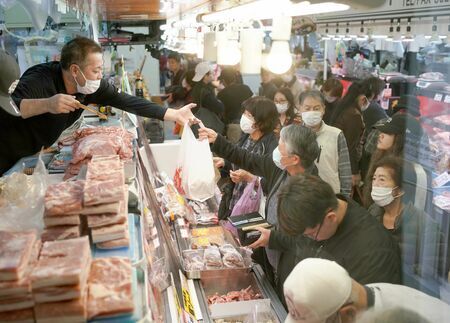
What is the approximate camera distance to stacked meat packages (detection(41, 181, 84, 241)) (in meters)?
1.50

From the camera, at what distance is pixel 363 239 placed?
2.46 meters

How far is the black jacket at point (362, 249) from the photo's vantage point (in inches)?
93.3

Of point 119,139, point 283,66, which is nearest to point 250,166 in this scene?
point 283,66

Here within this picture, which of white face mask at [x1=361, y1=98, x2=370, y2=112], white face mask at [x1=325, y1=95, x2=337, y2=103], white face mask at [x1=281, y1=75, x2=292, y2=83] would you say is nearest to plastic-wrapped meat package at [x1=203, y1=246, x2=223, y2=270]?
white face mask at [x1=361, y1=98, x2=370, y2=112]

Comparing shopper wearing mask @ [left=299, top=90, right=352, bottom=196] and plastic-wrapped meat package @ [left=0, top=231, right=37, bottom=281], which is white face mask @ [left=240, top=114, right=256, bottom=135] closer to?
shopper wearing mask @ [left=299, top=90, right=352, bottom=196]

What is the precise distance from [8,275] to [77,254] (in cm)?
19

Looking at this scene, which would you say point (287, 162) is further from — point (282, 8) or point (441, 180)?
point (441, 180)

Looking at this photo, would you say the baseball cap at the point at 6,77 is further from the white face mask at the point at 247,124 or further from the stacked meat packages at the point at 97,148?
the white face mask at the point at 247,124

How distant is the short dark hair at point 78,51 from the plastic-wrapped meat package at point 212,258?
1625 millimetres

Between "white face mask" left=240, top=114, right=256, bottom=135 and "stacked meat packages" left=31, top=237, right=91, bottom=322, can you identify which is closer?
"stacked meat packages" left=31, top=237, right=91, bottom=322

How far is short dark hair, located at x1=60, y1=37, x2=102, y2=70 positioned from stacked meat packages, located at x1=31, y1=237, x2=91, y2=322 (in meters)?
2.01

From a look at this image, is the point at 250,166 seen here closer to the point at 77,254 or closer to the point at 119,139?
the point at 119,139

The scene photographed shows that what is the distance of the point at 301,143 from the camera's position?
3.33 m

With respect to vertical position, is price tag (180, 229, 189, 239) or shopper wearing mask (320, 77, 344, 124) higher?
shopper wearing mask (320, 77, 344, 124)
